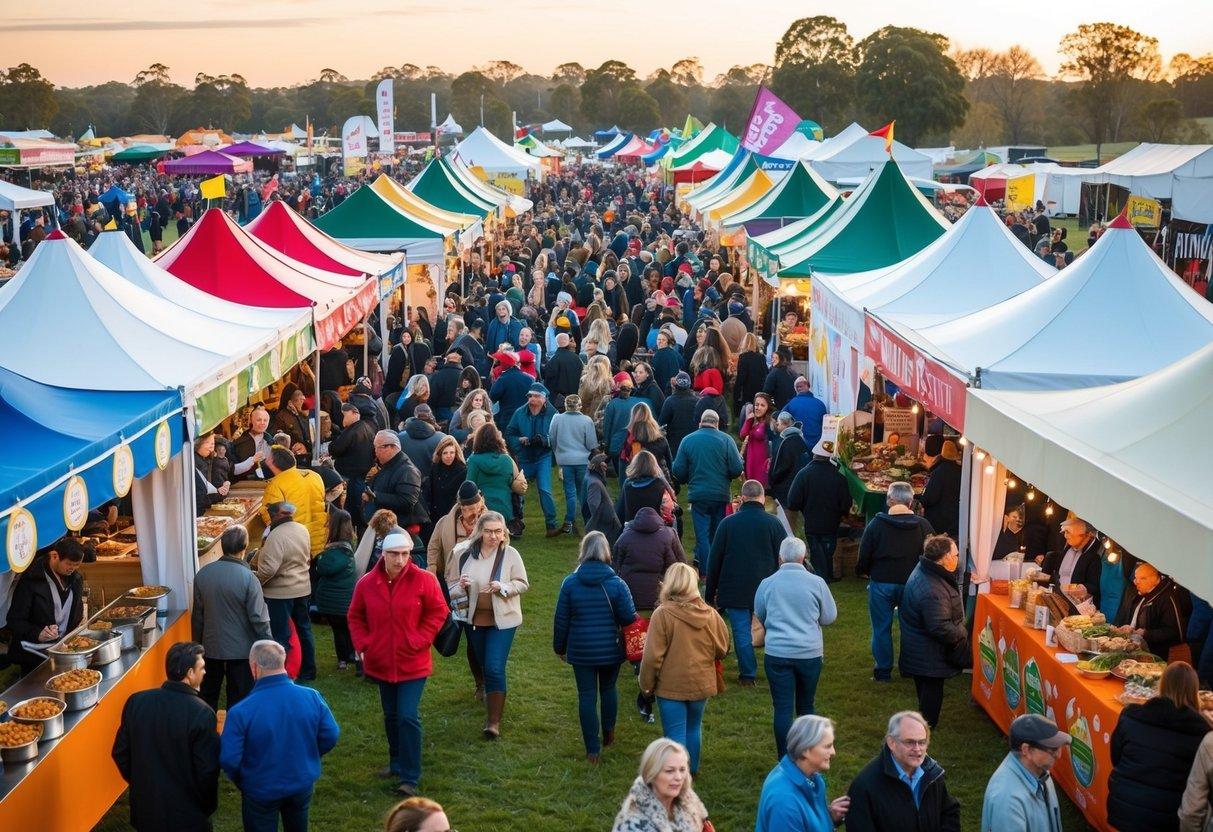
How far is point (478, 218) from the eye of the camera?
22.7m

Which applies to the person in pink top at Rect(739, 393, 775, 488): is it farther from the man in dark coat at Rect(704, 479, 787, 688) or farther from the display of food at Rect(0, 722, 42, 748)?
the display of food at Rect(0, 722, 42, 748)

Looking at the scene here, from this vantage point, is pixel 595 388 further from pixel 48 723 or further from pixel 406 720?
pixel 48 723

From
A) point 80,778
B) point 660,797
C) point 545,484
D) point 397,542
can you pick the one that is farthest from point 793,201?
point 660,797

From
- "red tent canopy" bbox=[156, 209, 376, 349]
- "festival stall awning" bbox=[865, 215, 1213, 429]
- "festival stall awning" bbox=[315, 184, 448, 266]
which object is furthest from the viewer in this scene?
"festival stall awning" bbox=[315, 184, 448, 266]

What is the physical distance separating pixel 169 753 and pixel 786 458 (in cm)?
566

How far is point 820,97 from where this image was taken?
81125 mm

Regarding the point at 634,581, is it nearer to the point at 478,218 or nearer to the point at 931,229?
the point at 931,229

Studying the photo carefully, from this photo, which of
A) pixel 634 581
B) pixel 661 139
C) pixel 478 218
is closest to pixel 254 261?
pixel 634 581

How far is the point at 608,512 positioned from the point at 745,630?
1.35 meters

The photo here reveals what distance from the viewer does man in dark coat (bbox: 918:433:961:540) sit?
8.73m

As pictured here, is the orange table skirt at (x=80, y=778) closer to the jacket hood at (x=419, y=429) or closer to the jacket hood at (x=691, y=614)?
the jacket hood at (x=691, y=614)

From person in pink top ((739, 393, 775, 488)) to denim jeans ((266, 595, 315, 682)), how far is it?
4071 mm

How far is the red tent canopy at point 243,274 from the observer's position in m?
11.3

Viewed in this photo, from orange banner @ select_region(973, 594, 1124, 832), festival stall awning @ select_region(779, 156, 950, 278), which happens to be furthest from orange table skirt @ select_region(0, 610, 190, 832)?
festival stall awning @ select_region(779, 156, 950, 278)
